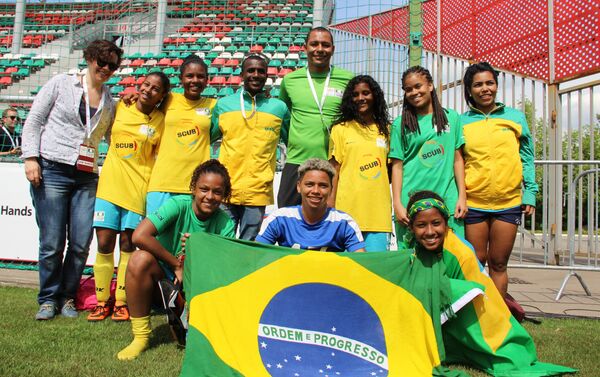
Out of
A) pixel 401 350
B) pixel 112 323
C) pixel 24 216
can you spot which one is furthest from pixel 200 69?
pixel 24 216

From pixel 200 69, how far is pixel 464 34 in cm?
575

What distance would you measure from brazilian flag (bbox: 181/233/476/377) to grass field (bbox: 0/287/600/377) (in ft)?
1.19

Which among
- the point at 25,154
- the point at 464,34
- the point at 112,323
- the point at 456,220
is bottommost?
the point at 112,323

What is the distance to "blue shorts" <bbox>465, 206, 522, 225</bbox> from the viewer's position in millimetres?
3506

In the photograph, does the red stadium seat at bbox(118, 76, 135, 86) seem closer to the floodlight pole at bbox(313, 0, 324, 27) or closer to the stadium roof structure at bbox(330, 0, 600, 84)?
the stadium roof structure at bbox(330, 0, 600, 84)

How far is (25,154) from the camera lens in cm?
384

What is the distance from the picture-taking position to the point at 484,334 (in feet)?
9.39

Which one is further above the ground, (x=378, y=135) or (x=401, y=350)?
(x=378, y=135)

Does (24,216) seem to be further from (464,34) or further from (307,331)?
(464,34)

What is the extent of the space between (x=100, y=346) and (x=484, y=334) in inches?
92.4

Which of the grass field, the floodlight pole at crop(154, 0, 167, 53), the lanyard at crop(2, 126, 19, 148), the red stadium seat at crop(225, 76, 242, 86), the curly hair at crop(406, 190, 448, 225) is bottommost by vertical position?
the grass field

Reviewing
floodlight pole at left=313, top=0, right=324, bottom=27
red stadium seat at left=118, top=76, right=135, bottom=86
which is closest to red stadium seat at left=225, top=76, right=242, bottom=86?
red stadium seat at left=118, top=76, right=135, bottom=86

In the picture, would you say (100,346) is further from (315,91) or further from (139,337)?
(315,91)

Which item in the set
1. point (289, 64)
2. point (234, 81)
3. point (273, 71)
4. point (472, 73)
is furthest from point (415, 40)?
point (289, 64)
